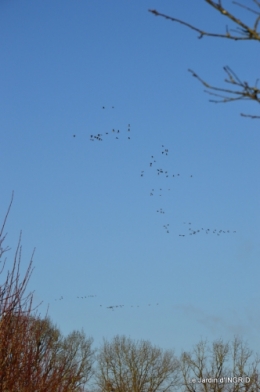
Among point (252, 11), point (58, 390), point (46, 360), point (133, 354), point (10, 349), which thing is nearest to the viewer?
point (252, 11)

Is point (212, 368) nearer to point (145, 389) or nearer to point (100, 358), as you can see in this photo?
point (145, 389)

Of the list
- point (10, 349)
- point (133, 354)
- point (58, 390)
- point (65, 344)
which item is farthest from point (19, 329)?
point (133, 354)

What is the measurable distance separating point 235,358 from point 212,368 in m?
2.29

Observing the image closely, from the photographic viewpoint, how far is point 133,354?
167 ft

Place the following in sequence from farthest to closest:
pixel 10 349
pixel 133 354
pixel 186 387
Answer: pixel 133 354
pixel 186 387
pixel 10 349

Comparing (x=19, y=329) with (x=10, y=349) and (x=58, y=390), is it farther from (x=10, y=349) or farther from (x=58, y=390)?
(x=58, y=390)

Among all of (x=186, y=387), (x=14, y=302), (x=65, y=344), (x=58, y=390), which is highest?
(x=65, y=344)

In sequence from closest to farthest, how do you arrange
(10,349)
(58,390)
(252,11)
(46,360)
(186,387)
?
(252,11), (10,349), (46,360), (58,390), (186,387)

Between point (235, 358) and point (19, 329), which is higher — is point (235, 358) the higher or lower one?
the higher one

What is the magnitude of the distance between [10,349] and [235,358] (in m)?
42.7

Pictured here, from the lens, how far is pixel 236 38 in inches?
132

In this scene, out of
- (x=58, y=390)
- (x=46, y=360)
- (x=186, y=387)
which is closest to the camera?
(x=46, y=360)

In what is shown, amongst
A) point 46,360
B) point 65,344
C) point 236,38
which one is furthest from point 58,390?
point 65,344

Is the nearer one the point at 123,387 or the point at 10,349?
the point at 10,349
